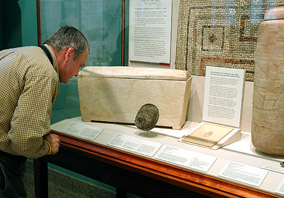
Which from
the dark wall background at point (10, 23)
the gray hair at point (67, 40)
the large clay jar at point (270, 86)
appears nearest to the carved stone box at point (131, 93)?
the gray hair at point (67, 40)

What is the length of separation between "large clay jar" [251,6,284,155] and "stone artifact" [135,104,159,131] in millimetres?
588

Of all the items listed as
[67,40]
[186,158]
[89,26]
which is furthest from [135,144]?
[89,26]

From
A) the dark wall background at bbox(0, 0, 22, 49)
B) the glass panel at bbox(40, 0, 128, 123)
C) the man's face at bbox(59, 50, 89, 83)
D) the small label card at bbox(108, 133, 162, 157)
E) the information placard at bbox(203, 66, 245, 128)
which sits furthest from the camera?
the dark wall background at bbox(0, 0, 22, 49)

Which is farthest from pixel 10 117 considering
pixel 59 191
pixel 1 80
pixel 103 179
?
pixel 59 191

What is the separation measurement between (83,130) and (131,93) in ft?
1.36

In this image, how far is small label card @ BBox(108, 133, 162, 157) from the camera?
180cm

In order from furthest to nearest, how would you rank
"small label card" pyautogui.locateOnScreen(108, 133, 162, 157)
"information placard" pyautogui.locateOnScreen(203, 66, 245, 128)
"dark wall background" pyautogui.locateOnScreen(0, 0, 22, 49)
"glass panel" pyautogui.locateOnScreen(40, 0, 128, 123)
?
"dark wall background" pyautogui.locateOnScreen(0, 0, 22, 49), "glass panel" pyautogui.locateOnScreen(40, 0, 128, 123), "information placard" pyautogui.locateOnScreen(203, 66, 245, 128), "small label card" pyautogui.locateOnScreen(108, 133, 162, 157)

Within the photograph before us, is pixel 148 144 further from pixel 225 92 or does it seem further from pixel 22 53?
pixel 22 53

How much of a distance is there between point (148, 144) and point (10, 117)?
2.55 feet

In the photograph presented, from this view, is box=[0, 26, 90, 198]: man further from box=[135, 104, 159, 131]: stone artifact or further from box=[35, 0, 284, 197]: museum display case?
box=[135, 104, 159, 131]: stone artifact

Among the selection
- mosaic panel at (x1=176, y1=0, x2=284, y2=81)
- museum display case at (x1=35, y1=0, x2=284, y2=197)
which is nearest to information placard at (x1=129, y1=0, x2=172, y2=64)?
museum display case at (x1=35, y1=0, x2=284, y2=197)

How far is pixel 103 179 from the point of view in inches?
77.7

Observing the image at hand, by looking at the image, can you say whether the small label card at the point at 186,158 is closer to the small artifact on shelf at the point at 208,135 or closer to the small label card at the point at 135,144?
the small label card at the point at 135,144

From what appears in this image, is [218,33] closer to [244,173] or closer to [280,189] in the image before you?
[244,173]
